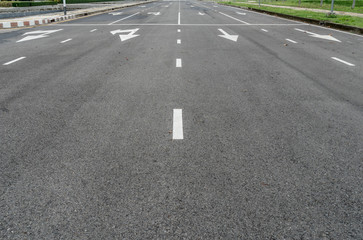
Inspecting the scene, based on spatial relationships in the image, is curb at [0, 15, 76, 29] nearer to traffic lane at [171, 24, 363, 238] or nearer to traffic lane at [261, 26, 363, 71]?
traffic lane at [261, 26, 363, 71]

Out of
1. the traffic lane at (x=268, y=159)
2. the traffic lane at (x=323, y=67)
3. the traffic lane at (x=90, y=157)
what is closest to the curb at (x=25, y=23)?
the traffic lane at (x=90, y=157)

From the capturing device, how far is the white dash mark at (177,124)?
3.98m

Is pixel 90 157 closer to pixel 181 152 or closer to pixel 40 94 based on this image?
pixel 181 152

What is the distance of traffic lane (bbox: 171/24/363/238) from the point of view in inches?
97.8

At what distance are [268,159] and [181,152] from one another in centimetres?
99

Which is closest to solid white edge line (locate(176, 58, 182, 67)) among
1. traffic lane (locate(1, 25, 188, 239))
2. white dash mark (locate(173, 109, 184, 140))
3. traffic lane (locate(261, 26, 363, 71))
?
traffic lane (locate(1, 25, 188, 239))

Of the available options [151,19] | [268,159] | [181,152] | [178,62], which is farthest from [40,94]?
[151,19]

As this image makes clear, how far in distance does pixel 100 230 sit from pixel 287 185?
1764 mm

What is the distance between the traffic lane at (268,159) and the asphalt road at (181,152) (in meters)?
0.01

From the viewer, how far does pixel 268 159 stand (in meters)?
3.39

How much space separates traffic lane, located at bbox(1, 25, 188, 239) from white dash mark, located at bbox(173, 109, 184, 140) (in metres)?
0.11

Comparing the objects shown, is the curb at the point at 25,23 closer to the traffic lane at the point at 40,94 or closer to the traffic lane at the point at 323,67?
the traffic lane at the point at 40,94

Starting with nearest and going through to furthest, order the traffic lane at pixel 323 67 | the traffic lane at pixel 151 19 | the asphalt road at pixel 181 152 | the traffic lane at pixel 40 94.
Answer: the asphalt road at pixel 181 152
the traffic lane at pixel 40 94
the traffic lane at pixel 323 67
the traffic lane at pixel 151 19

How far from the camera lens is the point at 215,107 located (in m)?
4.98
